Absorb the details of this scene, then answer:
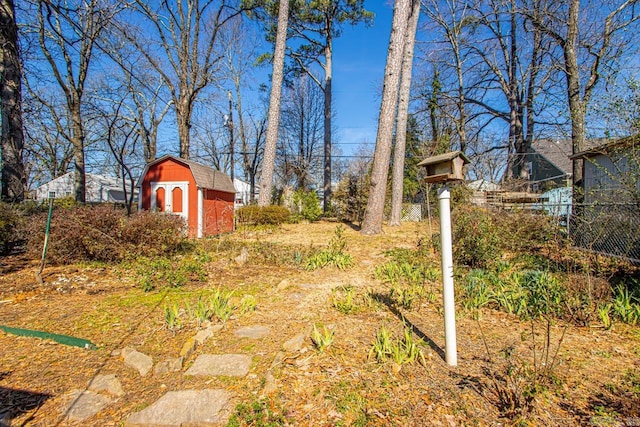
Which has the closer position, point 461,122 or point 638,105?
point 638,105

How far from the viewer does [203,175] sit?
9719mm

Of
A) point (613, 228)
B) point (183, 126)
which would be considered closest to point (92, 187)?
point (183, 126)

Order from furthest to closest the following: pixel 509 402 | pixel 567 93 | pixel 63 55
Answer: pixel 63 55 → pixel 567 93 → pixel 509 402

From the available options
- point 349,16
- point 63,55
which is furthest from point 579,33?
point 63,55

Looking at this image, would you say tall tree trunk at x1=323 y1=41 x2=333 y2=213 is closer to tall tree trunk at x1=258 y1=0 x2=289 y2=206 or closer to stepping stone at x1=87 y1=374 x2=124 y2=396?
tall tree trunk at x1=258 y1=0 x2=289 y2=206

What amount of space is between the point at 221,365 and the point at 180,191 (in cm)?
804

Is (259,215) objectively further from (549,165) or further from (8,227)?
(549,165)

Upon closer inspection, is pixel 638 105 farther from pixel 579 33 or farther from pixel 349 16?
pixel 349 16

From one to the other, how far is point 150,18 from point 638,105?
15396 mm

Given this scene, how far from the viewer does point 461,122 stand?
1705 cm

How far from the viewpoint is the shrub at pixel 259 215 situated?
10875 millimetres

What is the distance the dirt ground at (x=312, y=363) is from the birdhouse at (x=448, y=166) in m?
1.35

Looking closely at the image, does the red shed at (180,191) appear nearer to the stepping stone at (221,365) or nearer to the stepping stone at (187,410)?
the stepping stone at (221,365)

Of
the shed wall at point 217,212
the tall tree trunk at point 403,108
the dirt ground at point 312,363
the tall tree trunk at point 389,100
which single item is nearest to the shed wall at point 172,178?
the shed wall at point 217,212
